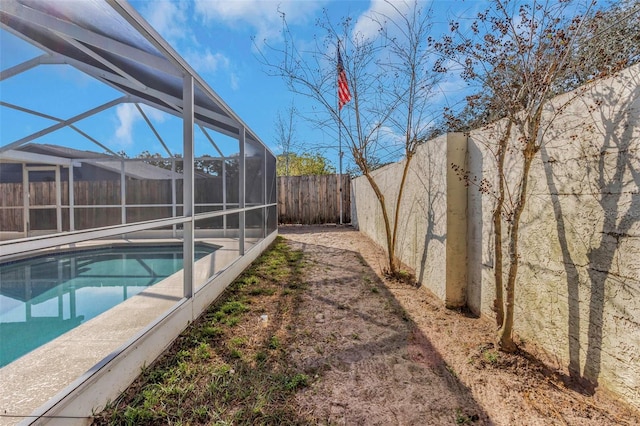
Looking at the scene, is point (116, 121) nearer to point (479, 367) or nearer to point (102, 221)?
point (102, 221)

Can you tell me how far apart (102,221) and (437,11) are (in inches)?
347

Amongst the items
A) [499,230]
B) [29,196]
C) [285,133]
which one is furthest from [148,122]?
[285,133]

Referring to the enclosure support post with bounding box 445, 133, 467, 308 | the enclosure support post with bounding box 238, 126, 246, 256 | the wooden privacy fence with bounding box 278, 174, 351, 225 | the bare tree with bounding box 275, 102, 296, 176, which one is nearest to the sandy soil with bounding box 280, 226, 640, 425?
the enclosure support post with bounding box 445, 133, 467, 308

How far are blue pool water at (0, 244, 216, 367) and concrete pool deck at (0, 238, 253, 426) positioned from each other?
0.54ft

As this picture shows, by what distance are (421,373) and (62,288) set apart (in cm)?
455

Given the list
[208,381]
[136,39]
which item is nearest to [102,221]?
[136,39]

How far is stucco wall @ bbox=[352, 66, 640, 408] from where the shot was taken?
1.53 metres

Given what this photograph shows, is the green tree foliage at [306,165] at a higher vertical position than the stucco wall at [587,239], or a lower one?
higher

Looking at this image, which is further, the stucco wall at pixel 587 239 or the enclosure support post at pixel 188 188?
the enclosure support post at pixel 188 188

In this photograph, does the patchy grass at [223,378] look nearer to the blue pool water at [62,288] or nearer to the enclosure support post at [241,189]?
the blue pool water at [62,288]

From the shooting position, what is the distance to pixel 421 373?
A: 203 cm

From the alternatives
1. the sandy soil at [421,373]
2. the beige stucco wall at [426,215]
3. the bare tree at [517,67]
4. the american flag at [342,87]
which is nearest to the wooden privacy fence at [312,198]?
the beige stucco wall at [426,215]

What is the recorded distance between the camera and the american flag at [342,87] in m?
4.47

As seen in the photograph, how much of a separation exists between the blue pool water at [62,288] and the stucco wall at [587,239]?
338 cm
